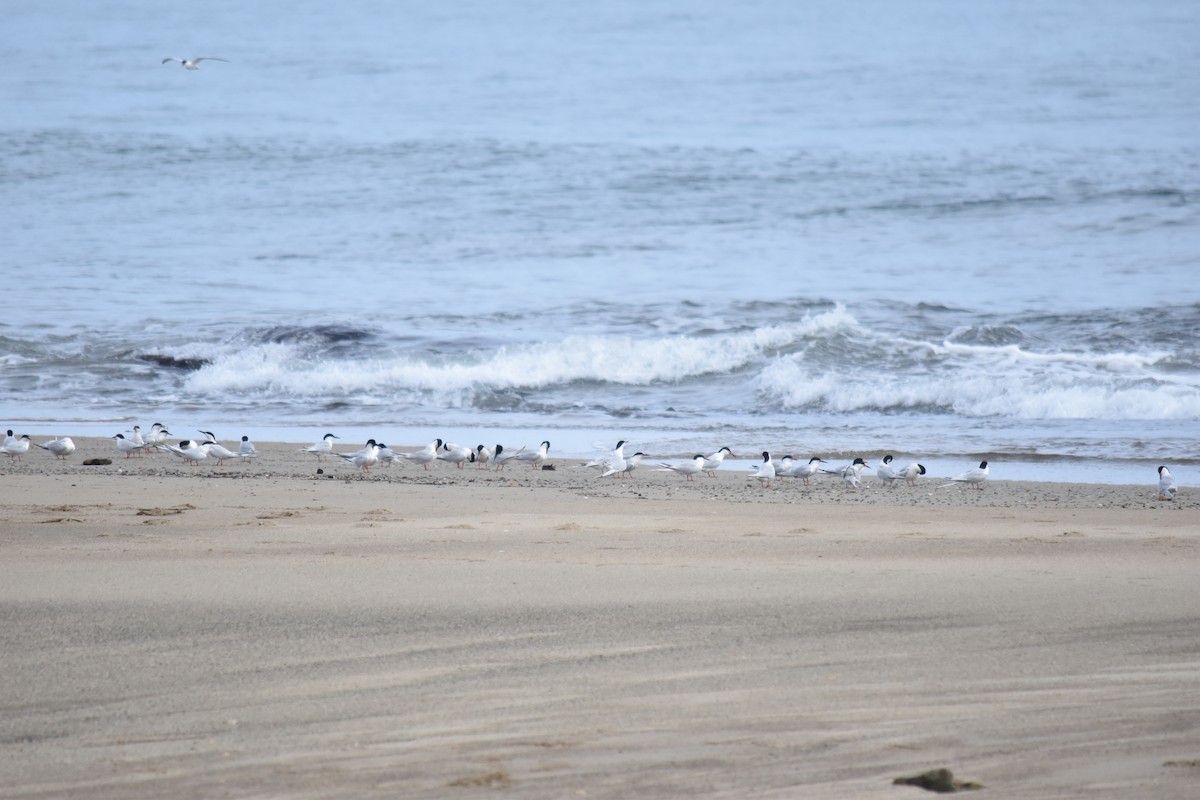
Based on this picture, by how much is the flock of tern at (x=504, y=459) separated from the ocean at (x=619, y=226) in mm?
724

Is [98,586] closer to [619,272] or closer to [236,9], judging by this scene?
[619,272]

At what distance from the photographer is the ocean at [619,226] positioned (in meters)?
13.8

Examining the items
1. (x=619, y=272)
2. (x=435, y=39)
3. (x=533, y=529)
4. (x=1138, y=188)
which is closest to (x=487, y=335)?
(x=619, y=272)

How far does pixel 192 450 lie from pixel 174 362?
6.44 meters

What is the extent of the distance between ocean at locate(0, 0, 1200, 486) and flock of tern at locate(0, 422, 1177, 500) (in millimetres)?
724

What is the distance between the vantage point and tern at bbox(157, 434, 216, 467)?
10.1 m

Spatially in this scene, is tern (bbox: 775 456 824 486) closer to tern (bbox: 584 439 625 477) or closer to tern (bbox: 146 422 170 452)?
tern (bbox: 584 439 625 477)

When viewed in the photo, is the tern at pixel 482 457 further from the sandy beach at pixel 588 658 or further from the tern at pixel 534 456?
the sandy beach at pixel 588 658

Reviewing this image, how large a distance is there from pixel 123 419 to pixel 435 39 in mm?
32194

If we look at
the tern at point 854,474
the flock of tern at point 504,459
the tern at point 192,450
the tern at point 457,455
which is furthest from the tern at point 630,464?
the tern at point 192,450

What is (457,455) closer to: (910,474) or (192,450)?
(192,450)

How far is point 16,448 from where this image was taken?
1023 centimetres

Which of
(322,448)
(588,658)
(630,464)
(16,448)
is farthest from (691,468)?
(588,658)

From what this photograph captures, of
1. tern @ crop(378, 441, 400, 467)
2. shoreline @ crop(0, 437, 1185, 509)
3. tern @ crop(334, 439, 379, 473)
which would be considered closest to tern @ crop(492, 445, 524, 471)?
shoreline @ crop(0, 437, 1185, 509)
